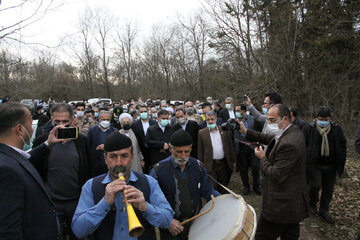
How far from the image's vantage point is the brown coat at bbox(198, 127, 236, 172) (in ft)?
14.8

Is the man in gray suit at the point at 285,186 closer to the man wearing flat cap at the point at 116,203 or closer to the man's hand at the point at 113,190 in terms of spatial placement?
the man wearing flat cap at the point at 116,203

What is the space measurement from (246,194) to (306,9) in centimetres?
970

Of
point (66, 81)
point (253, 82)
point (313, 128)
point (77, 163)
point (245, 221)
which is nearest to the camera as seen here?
point (245, 221)

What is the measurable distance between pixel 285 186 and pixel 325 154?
7.08 ft

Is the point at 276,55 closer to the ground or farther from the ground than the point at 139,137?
farther from the ground

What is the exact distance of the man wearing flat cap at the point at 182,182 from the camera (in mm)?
2456

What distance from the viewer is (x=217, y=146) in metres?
4.58

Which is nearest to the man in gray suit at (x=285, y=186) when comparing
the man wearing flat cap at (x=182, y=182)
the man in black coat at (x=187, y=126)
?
the man wearing flat cap at (x=182, y=182)

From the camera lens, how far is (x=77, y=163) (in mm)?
3033

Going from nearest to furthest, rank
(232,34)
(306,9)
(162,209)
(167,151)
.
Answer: (162,209) → (167,151) → (306,9) → (232,34)

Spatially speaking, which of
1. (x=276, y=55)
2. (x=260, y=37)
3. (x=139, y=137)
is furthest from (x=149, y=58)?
(x=139, y=137)

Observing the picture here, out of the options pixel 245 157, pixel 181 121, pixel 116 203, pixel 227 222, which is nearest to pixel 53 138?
pixel 116 203

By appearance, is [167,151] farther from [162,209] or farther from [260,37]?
[260,37]

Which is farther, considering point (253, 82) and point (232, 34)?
point (232, 34)
